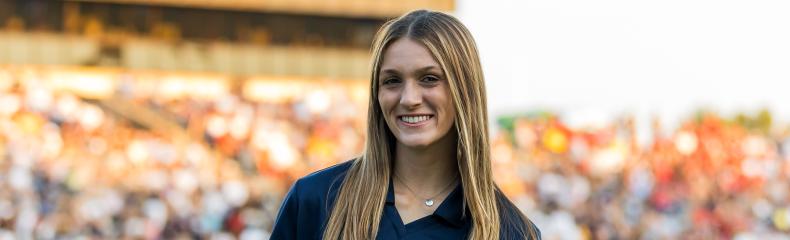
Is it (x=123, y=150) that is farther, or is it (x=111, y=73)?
(x=111, y=73)

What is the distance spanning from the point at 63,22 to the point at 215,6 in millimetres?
3071

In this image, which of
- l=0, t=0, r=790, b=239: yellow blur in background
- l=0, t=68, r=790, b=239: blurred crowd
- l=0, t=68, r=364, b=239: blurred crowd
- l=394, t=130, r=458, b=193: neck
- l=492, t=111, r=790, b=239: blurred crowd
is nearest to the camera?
l=394, t=130, r=458, b=193: neck

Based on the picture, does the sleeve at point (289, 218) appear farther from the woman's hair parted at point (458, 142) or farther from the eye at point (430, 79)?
the eye at point (430, 79)

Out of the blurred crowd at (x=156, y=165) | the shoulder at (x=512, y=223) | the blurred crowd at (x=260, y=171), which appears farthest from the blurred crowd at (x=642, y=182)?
the shoulder at (x=512, y=223)

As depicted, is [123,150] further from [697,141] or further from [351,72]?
[351,72]

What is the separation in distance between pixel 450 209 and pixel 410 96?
0.24m

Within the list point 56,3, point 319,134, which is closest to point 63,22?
point 56,3

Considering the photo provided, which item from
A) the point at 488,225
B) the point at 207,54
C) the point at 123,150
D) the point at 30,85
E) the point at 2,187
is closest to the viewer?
the point at 488,225

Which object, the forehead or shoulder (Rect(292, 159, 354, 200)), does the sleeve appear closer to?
shoulder (Rect(292, 159, 354, 200))

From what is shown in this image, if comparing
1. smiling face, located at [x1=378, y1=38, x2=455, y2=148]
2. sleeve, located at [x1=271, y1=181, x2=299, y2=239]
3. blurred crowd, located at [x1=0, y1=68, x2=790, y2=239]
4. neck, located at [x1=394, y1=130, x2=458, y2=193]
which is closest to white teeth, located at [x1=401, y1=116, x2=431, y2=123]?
smiling face, located at [x1=378, y1=38, x2=455, y2=148]

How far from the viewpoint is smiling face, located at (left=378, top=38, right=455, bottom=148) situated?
300cm

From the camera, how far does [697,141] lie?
2461cm

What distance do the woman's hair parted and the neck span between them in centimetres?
A: 2

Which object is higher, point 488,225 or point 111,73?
point 488,225
